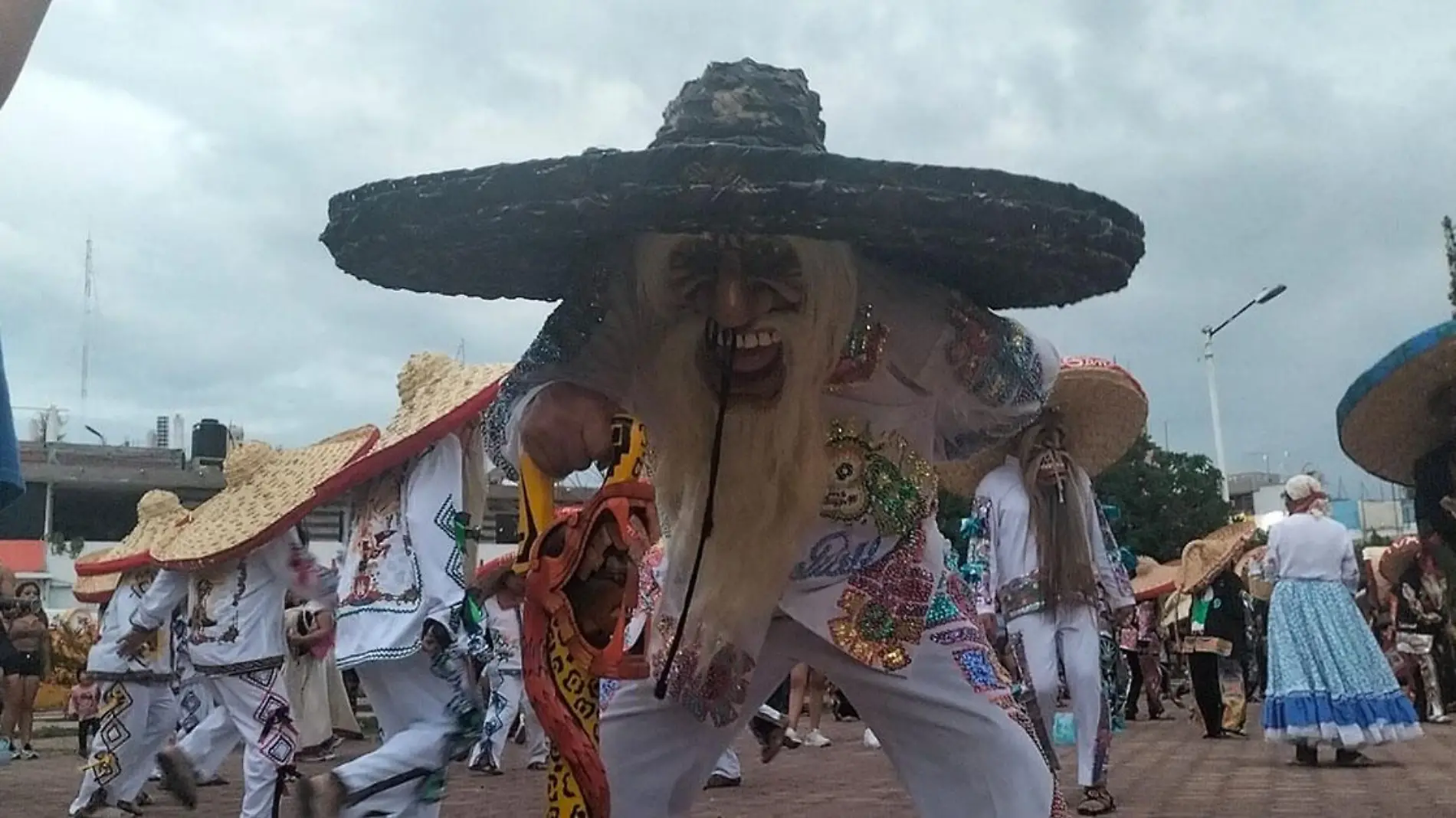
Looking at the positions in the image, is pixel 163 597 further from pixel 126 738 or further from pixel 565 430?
pixel 565 430

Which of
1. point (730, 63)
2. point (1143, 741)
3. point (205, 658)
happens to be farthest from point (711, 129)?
point (1143, 741)

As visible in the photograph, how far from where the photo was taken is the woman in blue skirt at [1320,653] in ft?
27.3

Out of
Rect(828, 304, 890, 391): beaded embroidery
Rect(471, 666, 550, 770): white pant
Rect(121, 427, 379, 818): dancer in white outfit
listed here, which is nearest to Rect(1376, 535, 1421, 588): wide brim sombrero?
Rect(828, 304, 890, 391): beaded embroidery

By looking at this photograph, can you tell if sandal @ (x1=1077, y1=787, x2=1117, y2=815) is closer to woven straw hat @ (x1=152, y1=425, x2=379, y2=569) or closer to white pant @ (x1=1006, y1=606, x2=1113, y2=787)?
white pant @ (x1=1006, y1=606, x2=1113, y2=787)

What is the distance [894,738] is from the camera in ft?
8.95

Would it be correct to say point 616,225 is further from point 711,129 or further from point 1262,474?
point 1262,474

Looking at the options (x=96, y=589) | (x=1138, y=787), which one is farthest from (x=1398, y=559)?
(x=96, y=589)

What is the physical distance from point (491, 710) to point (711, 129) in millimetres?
8489

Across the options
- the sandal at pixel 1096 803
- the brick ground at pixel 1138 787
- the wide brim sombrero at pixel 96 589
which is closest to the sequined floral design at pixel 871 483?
the sandal at pixel 1096 803

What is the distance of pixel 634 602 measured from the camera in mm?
2635

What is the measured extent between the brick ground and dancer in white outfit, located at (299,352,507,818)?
98.5 inches

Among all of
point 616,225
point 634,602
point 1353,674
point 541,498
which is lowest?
point 1353,674

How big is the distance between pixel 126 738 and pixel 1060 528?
5.29 metres

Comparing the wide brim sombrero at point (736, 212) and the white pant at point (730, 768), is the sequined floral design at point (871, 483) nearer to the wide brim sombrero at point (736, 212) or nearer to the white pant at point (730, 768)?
the wide brim sombrero at point (736, 212)
